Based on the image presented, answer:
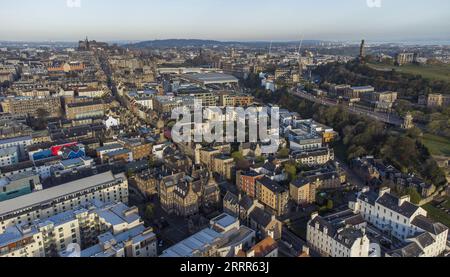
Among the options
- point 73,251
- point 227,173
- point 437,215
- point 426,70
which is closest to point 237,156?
point 227,173

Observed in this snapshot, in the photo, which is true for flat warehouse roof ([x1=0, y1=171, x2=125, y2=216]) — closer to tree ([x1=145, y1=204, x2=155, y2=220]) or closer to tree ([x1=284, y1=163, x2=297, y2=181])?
tree ([x1=145, y1=204, x2=155, y2=220])

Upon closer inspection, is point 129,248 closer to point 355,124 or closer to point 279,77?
point 355,124

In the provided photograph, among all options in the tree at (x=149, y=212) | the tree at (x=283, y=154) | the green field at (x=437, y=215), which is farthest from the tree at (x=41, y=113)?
the green field at (x=437, y=215)

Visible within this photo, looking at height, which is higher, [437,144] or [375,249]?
[437,144]

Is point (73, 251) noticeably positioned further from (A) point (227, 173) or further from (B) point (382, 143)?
(B) point (382, 143)

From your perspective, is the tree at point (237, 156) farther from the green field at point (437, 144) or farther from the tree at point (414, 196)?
the green field at point (437, 144)
